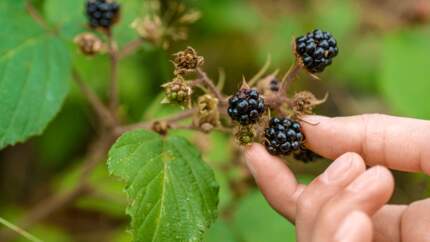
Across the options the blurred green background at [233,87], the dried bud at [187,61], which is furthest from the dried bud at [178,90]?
the blurred green background at [233,87]

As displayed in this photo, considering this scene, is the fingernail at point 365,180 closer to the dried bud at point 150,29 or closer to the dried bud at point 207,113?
the dried bud at point 207,113

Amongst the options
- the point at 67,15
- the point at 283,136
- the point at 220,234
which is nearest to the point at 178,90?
the point at 283,136


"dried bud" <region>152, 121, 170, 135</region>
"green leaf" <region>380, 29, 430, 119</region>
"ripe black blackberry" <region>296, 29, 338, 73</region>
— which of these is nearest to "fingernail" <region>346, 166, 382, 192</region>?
"ripe black blackberry" <region>296, 29, 338, 73</region>


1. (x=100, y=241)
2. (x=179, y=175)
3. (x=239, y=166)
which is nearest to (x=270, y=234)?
(x=239, y=166)

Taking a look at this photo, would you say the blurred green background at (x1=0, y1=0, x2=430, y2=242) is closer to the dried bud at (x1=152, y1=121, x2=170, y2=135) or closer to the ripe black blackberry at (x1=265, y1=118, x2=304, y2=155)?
the dried bud at (x1=152, y1=121, x2=170, y2=135)

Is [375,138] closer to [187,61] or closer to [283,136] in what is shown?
[283,136]
